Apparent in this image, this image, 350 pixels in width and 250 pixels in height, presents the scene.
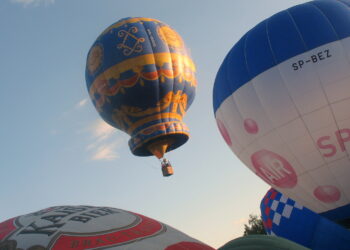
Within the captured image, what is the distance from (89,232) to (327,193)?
7189 mm

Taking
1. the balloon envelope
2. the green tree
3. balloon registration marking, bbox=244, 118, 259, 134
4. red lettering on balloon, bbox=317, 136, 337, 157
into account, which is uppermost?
the balloon envelope

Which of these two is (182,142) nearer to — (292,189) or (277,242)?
(292,189)

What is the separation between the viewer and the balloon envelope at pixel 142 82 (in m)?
13.0

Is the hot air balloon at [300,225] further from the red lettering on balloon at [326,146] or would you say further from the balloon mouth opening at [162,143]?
the balloon mouth opening at [162,143]

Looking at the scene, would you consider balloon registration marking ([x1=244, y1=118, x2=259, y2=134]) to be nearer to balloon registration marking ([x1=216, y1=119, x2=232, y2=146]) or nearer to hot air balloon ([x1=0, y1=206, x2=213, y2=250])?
balloon registration marking ([x1=216, y1=119, x2=232, y2=146])

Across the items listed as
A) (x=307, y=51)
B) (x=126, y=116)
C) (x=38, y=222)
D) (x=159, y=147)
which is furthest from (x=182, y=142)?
(x=38, y=222)

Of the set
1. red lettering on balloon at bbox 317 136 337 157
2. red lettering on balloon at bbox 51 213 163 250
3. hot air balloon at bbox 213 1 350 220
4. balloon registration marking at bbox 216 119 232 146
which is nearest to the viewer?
red lettering on balloon at bbox 51 213 163 250

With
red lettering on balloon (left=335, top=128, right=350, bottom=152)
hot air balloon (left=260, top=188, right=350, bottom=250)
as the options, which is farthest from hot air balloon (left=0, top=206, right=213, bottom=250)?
hot air balloon (left=260, top=188, right=350, bottom=250)

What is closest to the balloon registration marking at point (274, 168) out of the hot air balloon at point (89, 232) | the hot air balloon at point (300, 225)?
the hot air balloon at point (300, 225)

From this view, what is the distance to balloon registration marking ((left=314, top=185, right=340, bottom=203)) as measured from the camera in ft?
30.4

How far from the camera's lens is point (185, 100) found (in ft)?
46.5

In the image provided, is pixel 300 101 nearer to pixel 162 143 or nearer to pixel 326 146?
pixel 326 146

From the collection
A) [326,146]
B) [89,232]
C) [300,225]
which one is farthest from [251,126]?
[89,232]

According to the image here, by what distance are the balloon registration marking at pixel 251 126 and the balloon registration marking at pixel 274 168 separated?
1.83 feet
